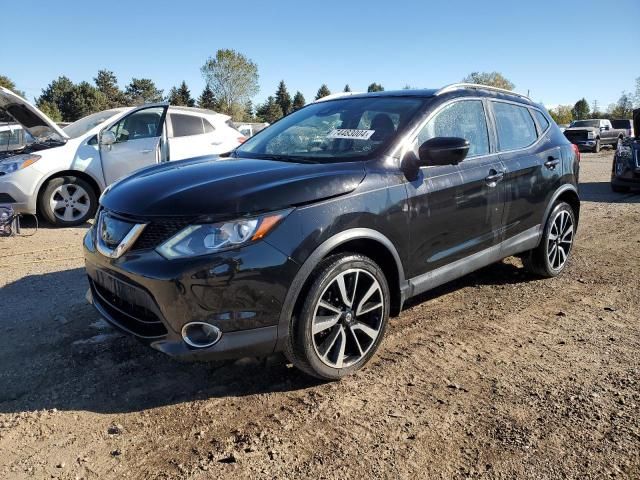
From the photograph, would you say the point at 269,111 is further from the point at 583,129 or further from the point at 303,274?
the point at 303,274

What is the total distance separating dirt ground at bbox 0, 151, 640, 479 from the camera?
7.49ft

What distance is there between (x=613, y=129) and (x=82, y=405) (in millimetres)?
32991

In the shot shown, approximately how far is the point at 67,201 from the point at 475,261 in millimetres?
6189

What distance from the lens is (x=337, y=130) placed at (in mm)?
3676

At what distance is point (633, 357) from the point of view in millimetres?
3291

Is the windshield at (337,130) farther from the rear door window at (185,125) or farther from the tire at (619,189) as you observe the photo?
the tire at (619,189)

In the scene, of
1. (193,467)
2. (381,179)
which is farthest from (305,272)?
(193,467)

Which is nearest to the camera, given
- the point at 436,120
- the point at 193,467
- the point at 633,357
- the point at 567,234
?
the point at 193,467

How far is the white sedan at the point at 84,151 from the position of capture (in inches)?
282

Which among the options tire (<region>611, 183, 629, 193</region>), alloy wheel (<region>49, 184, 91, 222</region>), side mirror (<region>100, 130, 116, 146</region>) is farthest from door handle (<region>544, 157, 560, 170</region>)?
tire (<region>611, 183, 629, 193</region>)

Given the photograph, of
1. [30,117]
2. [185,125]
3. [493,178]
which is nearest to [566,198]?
[493,178]

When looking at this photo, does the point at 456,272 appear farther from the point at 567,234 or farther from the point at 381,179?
the point at 567,234

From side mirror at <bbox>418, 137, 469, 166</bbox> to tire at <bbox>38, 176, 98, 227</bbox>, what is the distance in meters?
6.03

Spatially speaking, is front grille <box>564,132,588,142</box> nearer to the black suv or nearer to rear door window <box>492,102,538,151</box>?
rear door window <box>492,102,538,151</box>
